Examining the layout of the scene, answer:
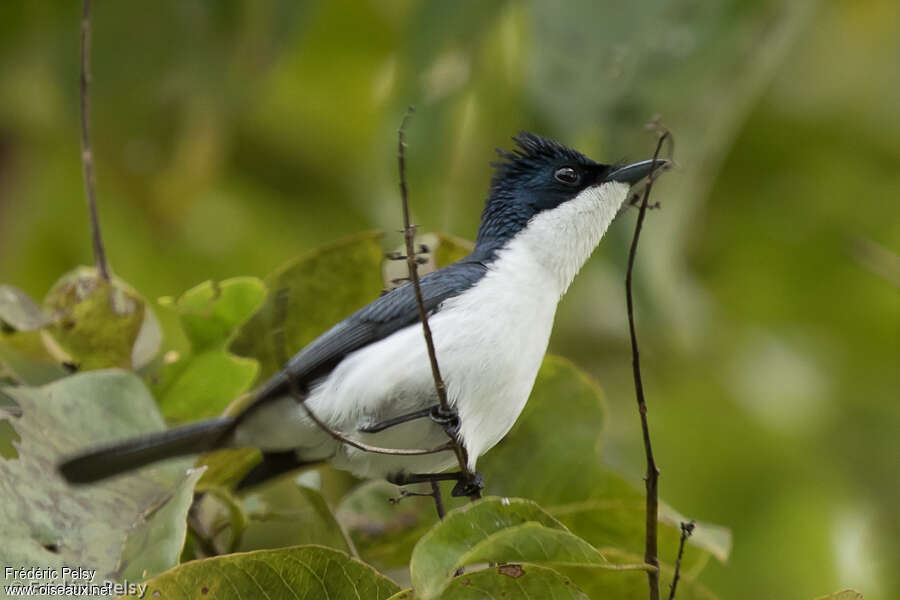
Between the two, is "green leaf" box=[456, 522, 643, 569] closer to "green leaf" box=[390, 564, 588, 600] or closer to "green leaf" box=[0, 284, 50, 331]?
"green leaf" box=[390, 564, 588, 600]

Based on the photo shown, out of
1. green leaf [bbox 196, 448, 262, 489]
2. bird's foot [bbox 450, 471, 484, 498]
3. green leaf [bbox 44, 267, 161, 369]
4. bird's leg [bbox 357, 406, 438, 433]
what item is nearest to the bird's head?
bird's leg [bbox 357, 406, 438, 433]

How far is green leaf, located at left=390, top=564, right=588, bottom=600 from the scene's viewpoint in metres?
2.13

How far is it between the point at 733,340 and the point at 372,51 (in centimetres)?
290

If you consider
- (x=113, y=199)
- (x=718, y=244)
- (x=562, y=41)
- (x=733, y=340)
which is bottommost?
(x=733, y=340)

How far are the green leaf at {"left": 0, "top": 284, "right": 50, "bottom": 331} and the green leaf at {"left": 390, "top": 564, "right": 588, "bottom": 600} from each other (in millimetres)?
1437

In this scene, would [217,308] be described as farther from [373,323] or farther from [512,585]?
[512,585]

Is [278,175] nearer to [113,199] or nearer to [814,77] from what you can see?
[113,199]

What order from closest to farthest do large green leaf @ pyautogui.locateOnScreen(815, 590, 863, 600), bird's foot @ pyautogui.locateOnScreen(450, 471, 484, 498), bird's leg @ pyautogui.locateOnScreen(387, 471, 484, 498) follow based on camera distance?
large green leaf @ pyautogui.locateOnScreen(815, 590, 863, 600) < bird's foot @ pyautogui.locateOnScreen(450, 471, 484, 498) < bird's leg @ pyautogui.locateOnScreen(387, 471, 484, 498)

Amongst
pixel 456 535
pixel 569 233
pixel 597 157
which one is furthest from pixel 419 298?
pixel 597 157

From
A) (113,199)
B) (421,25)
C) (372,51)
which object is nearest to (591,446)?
(421,25)

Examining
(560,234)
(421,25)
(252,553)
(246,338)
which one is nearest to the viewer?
(252,553)

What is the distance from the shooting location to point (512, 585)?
84.2 inches

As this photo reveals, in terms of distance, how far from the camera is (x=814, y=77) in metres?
6.82

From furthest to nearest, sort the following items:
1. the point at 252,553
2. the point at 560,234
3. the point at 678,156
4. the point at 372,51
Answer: the point at 372,51 < the point at 678,156 < the point at 560,234 < the point at 252,553
